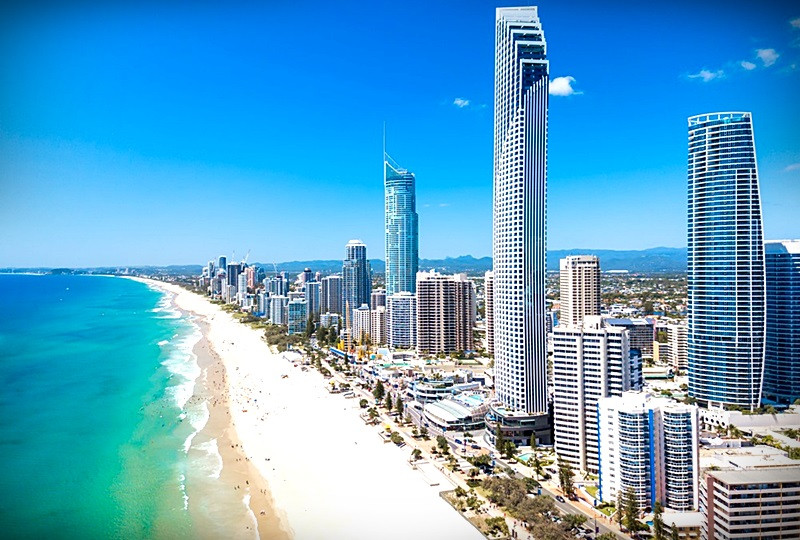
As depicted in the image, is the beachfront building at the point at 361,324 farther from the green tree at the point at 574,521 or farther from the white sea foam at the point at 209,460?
the green tree at the point at 574,521

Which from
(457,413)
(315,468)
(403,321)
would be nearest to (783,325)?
(457,413)

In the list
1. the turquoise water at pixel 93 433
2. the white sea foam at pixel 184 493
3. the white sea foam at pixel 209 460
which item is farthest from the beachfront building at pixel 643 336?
the white sea foam at pixel 184 493

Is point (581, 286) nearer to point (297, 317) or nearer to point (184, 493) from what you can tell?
point (297, 317)

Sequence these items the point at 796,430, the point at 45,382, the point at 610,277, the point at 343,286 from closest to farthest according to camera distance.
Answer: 1. the point at 796,430
2. the point at 45,382
3. the point at 343,286
4. the point at 610,277

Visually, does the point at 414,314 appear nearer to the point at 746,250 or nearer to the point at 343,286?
the point at 343,286

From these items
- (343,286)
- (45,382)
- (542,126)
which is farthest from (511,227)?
(343,286)

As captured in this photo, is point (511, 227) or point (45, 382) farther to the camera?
point (45, 382)
